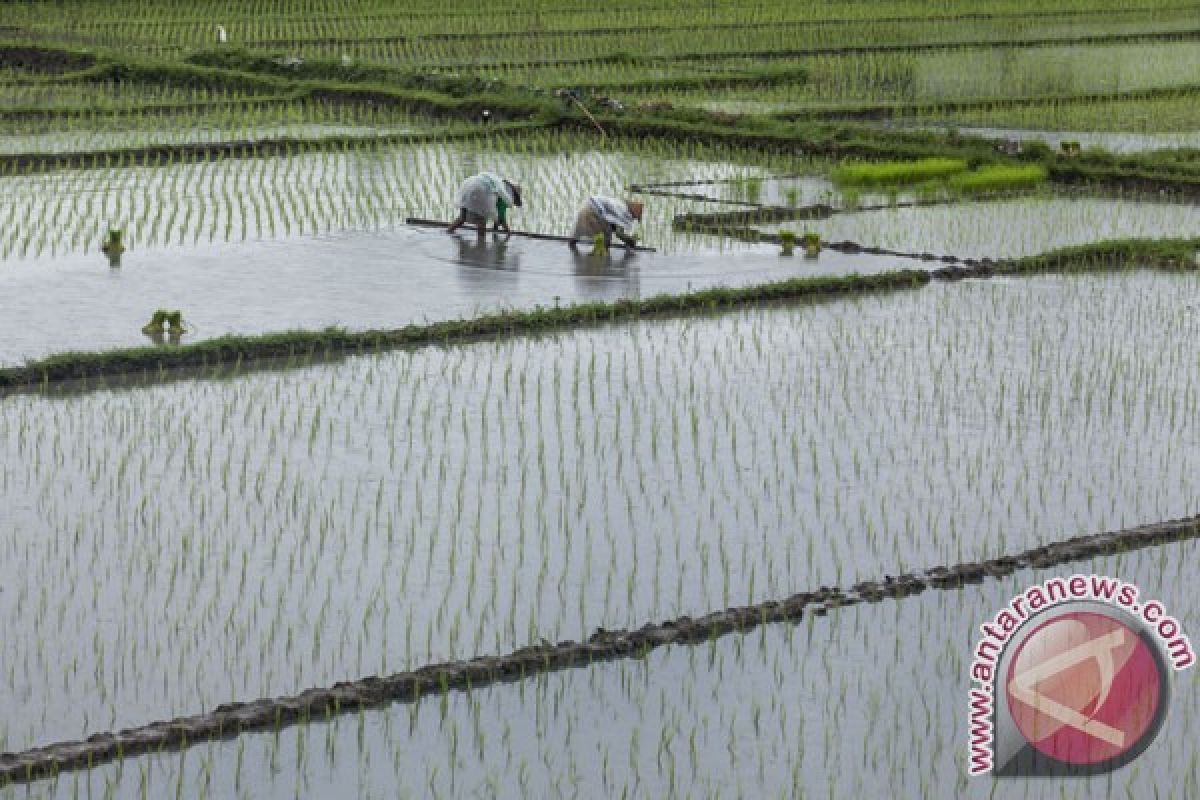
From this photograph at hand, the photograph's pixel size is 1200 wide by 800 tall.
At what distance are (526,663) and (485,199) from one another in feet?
19.2

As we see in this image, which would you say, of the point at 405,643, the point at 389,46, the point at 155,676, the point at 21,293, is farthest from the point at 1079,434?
the point at 389,46

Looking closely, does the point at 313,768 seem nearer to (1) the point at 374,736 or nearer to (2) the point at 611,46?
(1) the point at 374,736

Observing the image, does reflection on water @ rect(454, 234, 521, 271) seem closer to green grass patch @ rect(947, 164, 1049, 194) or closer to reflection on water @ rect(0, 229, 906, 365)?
reflection on water @ rect(0, 229, 906, 365)

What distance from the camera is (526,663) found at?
5.02 m

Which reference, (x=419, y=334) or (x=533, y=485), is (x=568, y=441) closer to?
(x=533, y=485)

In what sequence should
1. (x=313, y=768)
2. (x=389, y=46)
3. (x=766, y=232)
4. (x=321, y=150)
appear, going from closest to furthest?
(x=313, y=768) < (x=766, y=232) < (x=321, y=150) < (x=389, y=46)

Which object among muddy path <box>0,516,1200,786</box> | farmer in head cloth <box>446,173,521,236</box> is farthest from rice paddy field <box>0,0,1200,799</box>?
farmer in head cloth <box>446,173,521,236</box>

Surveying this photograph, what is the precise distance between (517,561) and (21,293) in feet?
13.5

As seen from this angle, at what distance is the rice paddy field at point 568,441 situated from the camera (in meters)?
4.69

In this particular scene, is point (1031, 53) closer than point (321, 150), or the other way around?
point (321, 150)

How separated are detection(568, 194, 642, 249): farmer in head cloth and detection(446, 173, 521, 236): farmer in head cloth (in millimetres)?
436

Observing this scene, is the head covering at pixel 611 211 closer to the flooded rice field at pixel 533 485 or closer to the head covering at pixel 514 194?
the head covering at pixel 514 194

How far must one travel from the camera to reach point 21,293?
9.14 metres

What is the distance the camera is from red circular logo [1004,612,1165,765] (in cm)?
376
